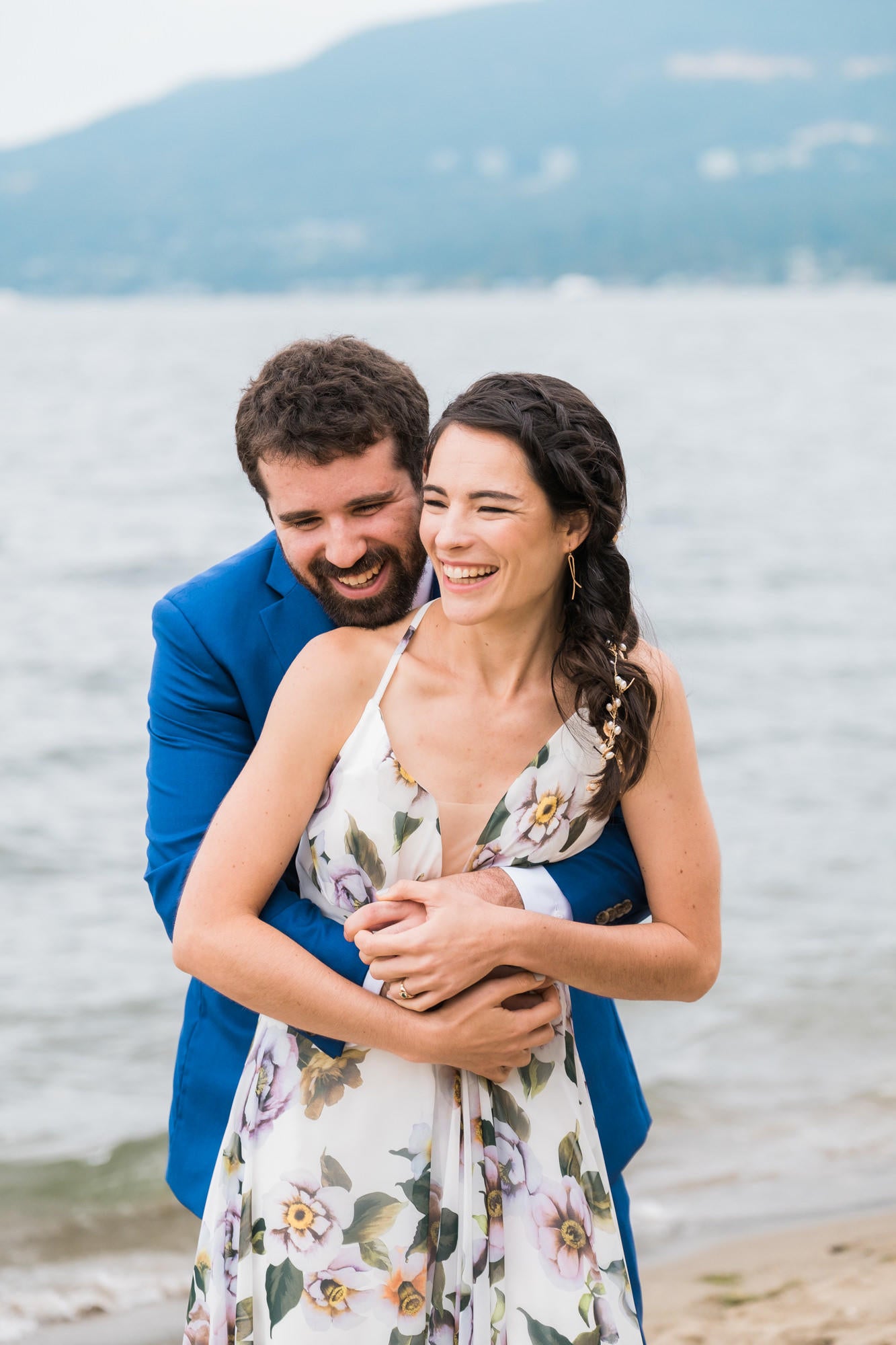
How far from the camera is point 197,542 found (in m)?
19.0

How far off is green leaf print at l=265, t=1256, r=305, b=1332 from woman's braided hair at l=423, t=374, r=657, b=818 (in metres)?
0.82

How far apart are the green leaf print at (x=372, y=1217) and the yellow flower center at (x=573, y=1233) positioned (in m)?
0.25

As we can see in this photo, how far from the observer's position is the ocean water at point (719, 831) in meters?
5.05

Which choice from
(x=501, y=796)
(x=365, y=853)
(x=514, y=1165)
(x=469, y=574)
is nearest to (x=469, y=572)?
(x=469, y=574)

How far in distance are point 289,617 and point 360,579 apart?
0.15 meters

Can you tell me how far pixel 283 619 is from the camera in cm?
247

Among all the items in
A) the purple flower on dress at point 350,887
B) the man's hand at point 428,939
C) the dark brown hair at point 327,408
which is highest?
the dark brown hair at point 327,408

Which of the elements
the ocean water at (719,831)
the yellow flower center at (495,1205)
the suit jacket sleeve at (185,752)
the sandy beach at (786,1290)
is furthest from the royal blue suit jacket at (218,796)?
the sandy beach at (786,1290)

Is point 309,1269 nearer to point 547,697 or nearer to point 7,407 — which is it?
point 547,697

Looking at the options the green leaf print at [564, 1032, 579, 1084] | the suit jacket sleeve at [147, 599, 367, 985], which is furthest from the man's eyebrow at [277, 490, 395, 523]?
the green leaf print at [564, 1032, 579, 1084]

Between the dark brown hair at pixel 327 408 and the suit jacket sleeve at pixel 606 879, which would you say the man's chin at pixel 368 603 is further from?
the suit jacket sleeve at pixel 606 879

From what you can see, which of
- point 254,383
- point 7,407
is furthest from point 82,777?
point 7,407

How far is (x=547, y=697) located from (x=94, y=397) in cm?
4410

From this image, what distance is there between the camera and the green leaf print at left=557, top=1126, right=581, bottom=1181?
213cm
